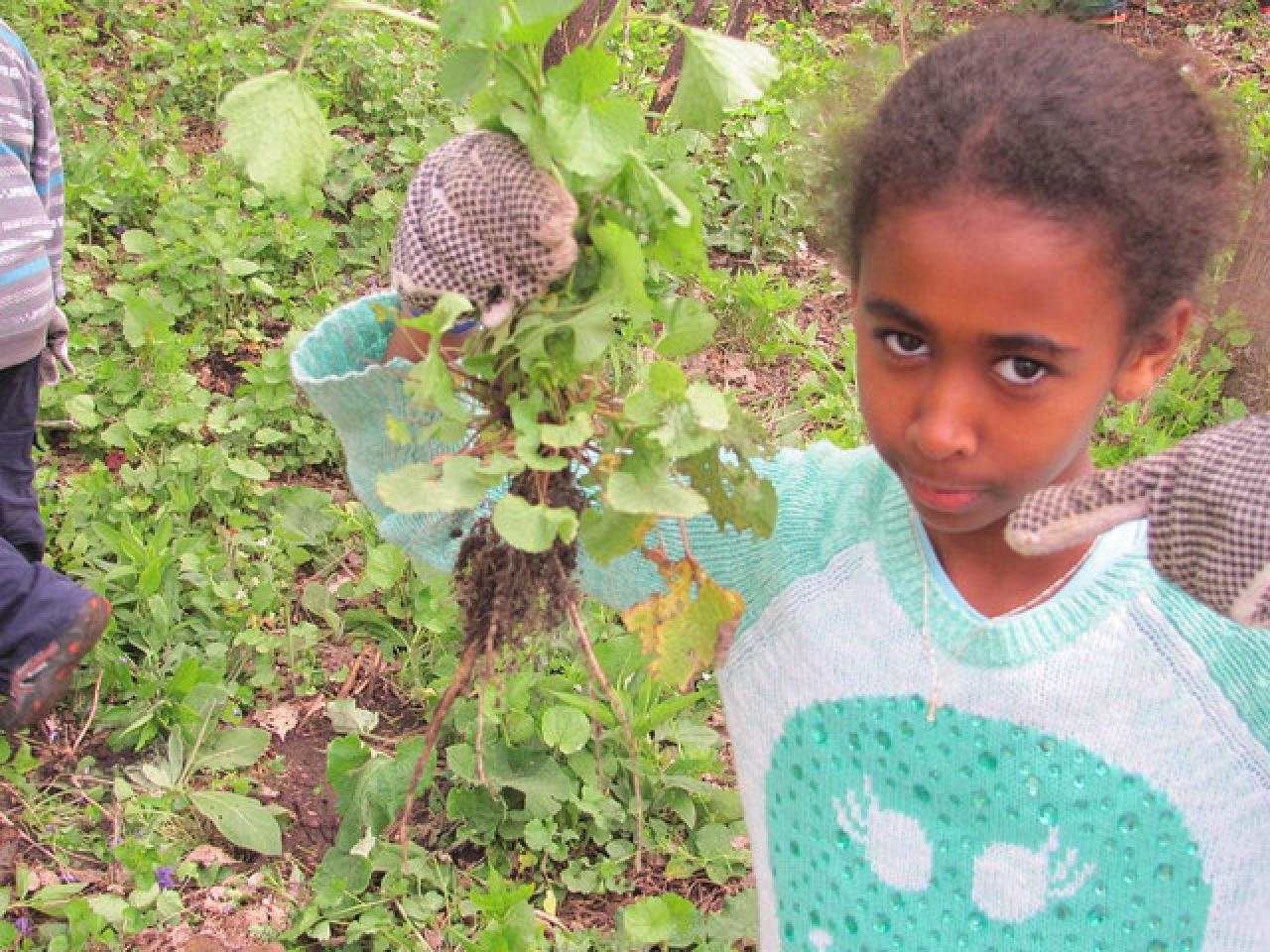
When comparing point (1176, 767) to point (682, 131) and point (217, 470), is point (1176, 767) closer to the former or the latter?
point (217, 470)

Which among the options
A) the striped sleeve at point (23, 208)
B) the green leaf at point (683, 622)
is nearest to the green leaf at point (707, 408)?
the green leaf at point (683, 622)

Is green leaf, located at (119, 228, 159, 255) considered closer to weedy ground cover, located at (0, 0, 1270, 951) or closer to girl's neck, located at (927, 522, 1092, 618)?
weedy ground cover, located at (0, 0, 1270, 951)

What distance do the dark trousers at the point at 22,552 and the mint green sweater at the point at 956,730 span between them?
122 cm

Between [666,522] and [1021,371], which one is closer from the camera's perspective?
[1021,371]

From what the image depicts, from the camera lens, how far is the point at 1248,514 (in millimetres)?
980

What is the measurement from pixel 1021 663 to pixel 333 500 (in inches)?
82.8

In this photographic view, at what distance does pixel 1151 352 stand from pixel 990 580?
0.94 ft

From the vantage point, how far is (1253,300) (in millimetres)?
3484

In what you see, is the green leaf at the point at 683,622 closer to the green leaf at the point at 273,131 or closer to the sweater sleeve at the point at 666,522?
the sweater sleeve at the point at 666,522

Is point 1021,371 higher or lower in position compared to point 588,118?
lower

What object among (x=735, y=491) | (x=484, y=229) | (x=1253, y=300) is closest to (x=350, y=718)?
(x=735, y=491)

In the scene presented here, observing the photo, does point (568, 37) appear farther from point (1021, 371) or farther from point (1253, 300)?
point (1021, 371)

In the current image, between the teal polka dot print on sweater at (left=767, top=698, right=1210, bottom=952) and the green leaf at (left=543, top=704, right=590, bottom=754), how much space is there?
0.89 m

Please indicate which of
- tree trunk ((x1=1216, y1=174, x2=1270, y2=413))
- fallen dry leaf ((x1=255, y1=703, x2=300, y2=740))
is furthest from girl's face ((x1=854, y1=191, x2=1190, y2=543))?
tree trunk ((x1=1216, y1=174, x2=1270, y2=413))
